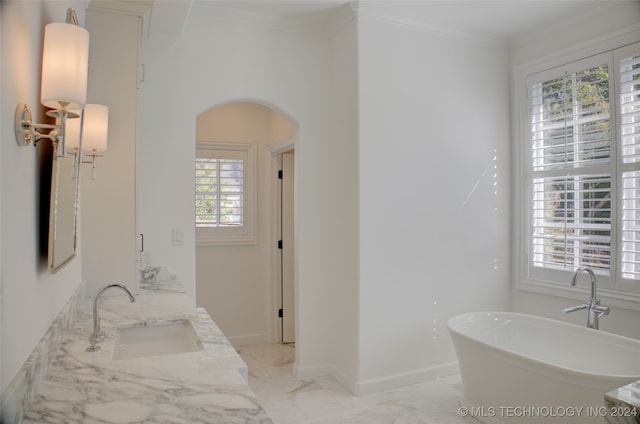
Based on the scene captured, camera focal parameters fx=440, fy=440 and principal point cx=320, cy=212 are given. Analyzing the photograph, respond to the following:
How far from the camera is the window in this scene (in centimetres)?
308

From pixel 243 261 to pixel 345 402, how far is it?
1.94 metres

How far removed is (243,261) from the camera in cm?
457

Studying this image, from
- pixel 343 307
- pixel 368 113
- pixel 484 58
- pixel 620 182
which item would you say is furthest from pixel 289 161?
pixel 620 182

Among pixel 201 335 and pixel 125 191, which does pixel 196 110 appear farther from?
pixel 201 335

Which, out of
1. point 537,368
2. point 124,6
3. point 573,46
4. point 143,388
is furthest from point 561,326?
point 124,6

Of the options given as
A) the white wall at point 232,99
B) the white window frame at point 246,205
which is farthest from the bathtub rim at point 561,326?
the white window frame at point 246,205

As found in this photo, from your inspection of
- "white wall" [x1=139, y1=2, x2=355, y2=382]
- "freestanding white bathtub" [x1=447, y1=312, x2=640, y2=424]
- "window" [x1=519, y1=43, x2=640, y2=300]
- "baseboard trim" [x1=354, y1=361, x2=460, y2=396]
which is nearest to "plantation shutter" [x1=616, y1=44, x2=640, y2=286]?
"window" [x1=519, y1=43, x2=640, y2=300]

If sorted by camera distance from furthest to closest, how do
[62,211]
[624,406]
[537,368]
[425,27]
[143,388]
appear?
1. [425,27]
2. [537,368]
3. [62,211]
4. [143,388]
5. [624,406]

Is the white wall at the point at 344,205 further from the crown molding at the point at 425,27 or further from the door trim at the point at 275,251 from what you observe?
the door trim at the point at 275,251

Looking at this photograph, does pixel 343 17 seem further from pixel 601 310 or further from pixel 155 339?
pixel 601 310

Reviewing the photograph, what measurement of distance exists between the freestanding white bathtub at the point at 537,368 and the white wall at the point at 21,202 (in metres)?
2.29

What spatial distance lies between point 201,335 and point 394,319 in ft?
6.58

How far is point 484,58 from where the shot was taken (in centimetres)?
384

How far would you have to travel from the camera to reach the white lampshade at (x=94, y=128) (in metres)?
2.05
